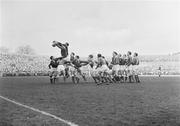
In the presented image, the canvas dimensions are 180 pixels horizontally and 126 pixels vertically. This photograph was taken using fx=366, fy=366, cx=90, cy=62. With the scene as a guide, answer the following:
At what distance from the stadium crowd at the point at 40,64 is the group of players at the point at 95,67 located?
42.4 meters

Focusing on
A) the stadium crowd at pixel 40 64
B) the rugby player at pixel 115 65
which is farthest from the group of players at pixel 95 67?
the stadium crowd at pixel 40 64

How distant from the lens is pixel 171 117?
314 inches

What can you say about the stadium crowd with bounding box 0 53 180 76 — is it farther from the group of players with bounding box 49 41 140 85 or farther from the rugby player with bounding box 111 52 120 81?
the group of players with bounding box 49 41 140 85

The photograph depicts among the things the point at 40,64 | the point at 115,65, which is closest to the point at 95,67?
the point at 115,65

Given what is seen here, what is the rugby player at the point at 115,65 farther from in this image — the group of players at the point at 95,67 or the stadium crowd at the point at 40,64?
the stadium crowd at the point at 40,64

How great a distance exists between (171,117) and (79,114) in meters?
2.04

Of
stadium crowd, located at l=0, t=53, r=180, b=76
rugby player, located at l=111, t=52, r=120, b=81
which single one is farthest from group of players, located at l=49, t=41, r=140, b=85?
stadium crowd, located at l=0, t=53, r=180, b=76

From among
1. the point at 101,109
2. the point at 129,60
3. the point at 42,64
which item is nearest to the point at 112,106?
the point at 101,109

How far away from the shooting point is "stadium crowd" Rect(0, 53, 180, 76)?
2739 inches

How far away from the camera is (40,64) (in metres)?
77.1

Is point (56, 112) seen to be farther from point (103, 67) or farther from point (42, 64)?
point (42, 64)

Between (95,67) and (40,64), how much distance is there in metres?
54.4

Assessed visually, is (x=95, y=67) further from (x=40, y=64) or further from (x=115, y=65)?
(x=40, y=64)

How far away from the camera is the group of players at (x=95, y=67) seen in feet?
74.2
